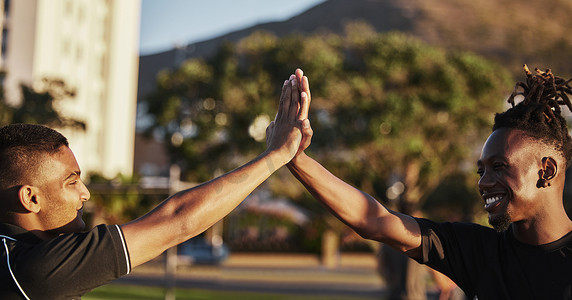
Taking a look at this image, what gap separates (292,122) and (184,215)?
590 millimetres

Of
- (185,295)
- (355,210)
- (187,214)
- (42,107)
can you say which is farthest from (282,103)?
(185,295)

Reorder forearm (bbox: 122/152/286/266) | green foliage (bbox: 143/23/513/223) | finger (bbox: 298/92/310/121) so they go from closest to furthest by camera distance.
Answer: forearm (bbox: 122/152/286/266), finger (bbox: 298/92/310/121), green foliage (bbox: 143/23/513/223)

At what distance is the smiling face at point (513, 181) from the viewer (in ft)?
9.07

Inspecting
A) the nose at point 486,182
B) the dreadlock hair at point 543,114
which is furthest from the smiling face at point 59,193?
the dreadlock hair at point 543,114

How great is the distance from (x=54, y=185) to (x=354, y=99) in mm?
21432

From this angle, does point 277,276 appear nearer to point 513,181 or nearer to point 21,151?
point 513,181

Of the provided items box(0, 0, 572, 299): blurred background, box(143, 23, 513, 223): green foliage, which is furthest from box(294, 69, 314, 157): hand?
box(143, 23, 513, 223): green foliage

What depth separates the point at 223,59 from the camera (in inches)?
1002

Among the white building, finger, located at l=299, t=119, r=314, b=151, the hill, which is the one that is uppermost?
the hill

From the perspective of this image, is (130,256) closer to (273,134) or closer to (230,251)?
(273,134)

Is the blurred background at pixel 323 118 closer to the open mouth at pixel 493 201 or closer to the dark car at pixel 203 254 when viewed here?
the dark car at pixel 203 254

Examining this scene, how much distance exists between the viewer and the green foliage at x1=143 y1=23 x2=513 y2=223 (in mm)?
23031

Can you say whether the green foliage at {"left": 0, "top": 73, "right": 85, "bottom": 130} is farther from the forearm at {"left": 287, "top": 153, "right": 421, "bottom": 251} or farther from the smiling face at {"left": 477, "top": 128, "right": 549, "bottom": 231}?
the smiling face at {"left": 477, "top": 128, "right": 549, "bottom": 231}

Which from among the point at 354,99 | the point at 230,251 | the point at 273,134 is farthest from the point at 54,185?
the point at 230,251
